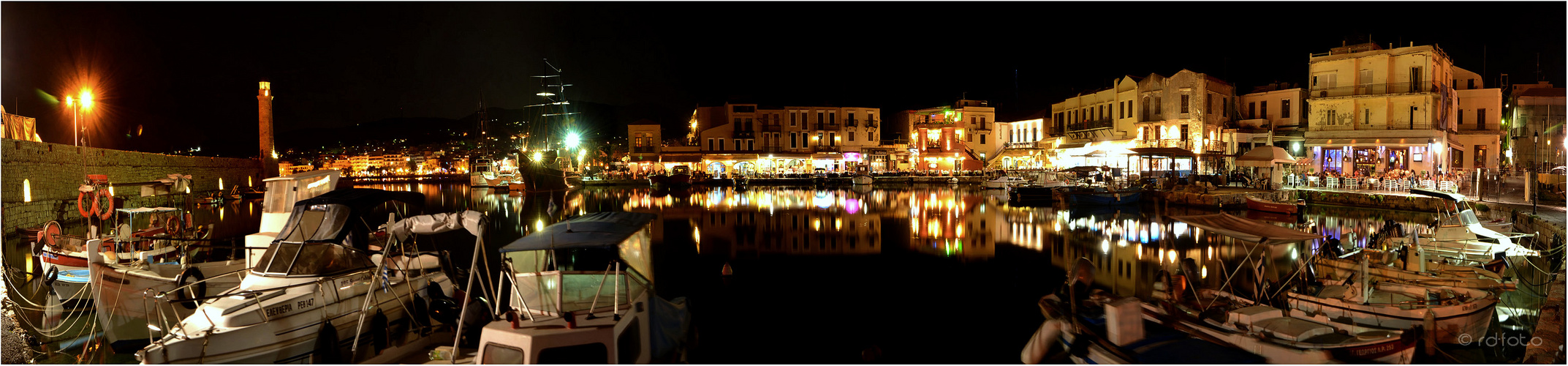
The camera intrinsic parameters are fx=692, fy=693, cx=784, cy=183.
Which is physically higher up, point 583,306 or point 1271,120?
point 1271,120

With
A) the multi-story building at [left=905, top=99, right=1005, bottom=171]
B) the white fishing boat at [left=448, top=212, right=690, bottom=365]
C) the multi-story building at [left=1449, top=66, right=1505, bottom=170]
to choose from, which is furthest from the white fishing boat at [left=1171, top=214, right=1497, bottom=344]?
the multi-story building at [left=905, top=99, right=1005, bottom=171]

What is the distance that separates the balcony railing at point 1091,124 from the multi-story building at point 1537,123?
1668 centimetres

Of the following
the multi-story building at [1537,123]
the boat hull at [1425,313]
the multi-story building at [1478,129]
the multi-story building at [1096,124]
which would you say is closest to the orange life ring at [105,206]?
the boat hull at [1425,313]

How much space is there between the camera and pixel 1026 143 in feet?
157

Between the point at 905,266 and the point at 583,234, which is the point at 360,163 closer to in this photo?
the point at 905,266

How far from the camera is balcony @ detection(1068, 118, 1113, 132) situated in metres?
39.6

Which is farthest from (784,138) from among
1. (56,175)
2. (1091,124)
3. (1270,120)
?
(56,175)

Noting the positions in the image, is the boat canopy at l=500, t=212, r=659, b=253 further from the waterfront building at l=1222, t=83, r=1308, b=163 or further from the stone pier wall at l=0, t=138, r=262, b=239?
the waterfront building at l=1222, t=83, r=1308, b=163

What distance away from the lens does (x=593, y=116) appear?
17338cm

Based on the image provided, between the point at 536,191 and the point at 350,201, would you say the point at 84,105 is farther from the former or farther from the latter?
the point at 536,191

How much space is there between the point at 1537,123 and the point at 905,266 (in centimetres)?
3786

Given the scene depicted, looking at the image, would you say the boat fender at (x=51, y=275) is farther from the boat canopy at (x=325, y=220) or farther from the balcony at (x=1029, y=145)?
the balcony at (x=1029, y=145)

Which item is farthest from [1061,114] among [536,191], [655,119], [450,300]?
[450,300]

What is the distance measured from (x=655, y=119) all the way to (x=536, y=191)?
46.4ft
